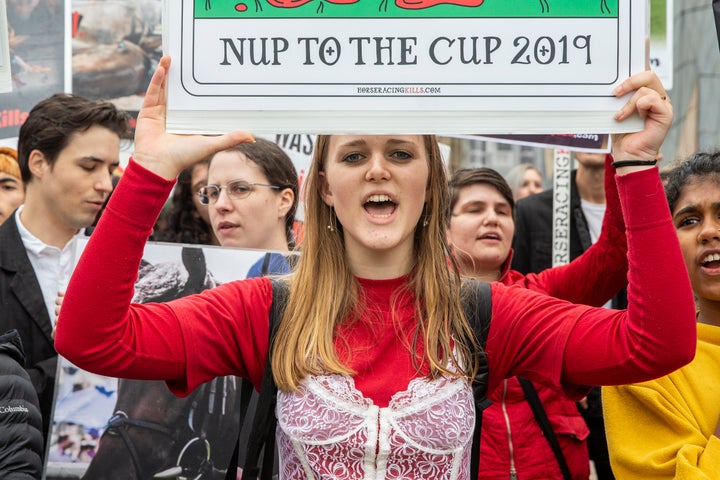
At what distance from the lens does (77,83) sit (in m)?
4.67

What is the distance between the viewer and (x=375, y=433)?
2.30 m

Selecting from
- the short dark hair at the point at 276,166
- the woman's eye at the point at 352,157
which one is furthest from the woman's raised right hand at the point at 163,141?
the short dark hair at the point at 276,166

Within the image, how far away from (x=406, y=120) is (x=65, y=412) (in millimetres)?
1886

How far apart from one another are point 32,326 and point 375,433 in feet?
6.12

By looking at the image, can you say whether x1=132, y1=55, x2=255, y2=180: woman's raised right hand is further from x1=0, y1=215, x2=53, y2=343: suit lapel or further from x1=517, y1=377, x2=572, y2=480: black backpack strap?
x1=0, y1=215, x2=53, y2=343: suit lapel

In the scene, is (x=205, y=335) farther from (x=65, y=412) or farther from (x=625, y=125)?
(x=65, y=412)

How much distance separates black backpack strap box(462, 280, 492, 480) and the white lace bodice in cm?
11

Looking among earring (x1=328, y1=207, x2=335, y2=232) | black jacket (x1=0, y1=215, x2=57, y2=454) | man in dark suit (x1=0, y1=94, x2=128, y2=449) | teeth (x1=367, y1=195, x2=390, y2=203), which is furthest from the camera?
man in dark suit (x1=0, y1=94, x2=128, y2=449)

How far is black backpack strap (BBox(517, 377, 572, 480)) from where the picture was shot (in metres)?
3.22

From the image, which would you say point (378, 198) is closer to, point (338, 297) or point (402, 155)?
point (402, 155)

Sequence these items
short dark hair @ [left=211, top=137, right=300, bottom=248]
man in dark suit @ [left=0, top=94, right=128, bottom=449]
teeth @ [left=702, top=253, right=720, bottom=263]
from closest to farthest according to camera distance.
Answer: teeth @ [left=702, top=253, right=720, bottom=263] < man in dark suit @ [left=0, top=94, right=128, bottom=449] < short dark hair @ [left=211, top=137, right=300, bottom=248]

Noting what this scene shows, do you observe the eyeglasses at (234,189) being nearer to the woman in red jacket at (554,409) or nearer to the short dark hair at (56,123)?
the short dark hair at (56,123)

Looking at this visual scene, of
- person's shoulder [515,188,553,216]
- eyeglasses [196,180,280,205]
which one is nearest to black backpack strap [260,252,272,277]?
eyeglasses [196,180,280,205]

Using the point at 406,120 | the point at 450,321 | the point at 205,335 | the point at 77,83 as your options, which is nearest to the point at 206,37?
the point at 406,120
